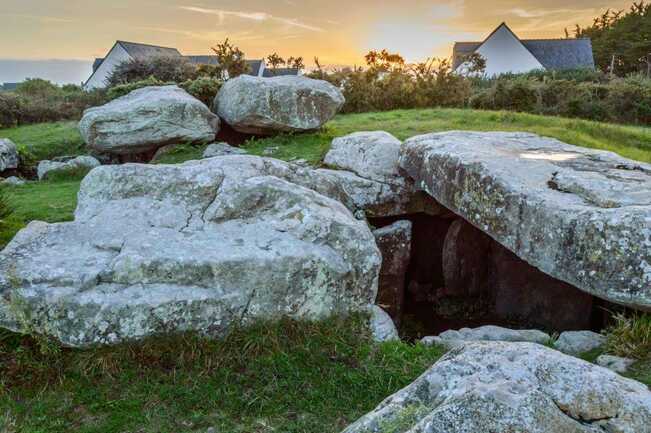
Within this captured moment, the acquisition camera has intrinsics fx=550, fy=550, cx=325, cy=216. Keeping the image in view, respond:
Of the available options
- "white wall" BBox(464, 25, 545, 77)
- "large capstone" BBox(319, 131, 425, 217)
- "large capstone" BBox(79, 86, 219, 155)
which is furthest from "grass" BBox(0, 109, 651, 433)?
"white wall" BBox(464, 25, 545, 77)

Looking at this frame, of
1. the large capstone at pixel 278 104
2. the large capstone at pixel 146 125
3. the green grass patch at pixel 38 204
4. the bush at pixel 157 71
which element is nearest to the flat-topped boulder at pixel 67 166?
the large capstone at pixel 146 125

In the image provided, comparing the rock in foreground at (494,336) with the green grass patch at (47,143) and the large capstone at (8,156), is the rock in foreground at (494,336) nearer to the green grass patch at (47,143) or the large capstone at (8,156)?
the large capstone at (8,156)

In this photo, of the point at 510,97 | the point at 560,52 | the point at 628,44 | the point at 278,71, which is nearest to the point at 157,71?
the point at 510,97

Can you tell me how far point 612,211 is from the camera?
616cm

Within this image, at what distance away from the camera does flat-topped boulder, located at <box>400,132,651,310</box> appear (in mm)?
5906

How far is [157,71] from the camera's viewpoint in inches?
875

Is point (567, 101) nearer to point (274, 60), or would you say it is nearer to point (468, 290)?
point (468, 290)

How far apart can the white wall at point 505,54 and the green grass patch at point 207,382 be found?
46.9 m

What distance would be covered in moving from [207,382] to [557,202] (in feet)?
14.8

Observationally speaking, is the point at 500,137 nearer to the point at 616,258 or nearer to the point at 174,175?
the point at 616,258

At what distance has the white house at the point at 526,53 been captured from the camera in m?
48.3

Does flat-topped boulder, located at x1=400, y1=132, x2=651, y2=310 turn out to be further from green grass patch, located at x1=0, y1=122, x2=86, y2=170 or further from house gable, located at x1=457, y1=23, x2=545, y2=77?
house gable, located at x1=457, y1=23, x2=545, y2=77

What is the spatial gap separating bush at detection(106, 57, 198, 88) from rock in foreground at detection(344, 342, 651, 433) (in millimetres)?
20204

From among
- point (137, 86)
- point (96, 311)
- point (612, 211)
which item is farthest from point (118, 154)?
point (612, 211)
